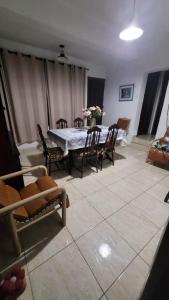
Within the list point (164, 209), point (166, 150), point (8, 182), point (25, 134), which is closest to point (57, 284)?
point (8, 182)

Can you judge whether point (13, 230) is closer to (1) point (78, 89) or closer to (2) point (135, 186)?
(2) point (135, 186)

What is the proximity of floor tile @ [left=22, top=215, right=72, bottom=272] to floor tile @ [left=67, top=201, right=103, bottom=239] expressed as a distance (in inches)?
3.5

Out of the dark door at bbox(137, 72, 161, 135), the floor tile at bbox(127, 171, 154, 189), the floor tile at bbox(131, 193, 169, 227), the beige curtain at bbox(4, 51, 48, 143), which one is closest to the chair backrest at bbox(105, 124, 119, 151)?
the floor tile at bbox(127, 171, 154, 189)

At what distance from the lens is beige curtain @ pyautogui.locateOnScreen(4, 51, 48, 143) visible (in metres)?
3.00

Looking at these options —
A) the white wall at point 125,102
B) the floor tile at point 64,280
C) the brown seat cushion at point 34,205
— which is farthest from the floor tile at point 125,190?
the white wall at point 125,102

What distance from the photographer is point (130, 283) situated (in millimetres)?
1041

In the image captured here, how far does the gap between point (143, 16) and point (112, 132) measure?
201cm

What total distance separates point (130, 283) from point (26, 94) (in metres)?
3.77

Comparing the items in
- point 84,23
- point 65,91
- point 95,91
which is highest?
point 84,23

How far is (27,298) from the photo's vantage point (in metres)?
0.95

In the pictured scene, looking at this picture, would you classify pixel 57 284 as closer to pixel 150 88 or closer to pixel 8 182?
pixel 8 182

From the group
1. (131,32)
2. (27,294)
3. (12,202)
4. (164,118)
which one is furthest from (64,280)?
(164,118)

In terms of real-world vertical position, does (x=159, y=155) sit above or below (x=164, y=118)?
below

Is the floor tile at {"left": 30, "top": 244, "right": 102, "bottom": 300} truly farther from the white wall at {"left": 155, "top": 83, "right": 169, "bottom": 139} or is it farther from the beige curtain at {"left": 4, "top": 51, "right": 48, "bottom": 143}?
the white wall at {"left": 155, "top": 83, "right": 169, "bottom": 139}
